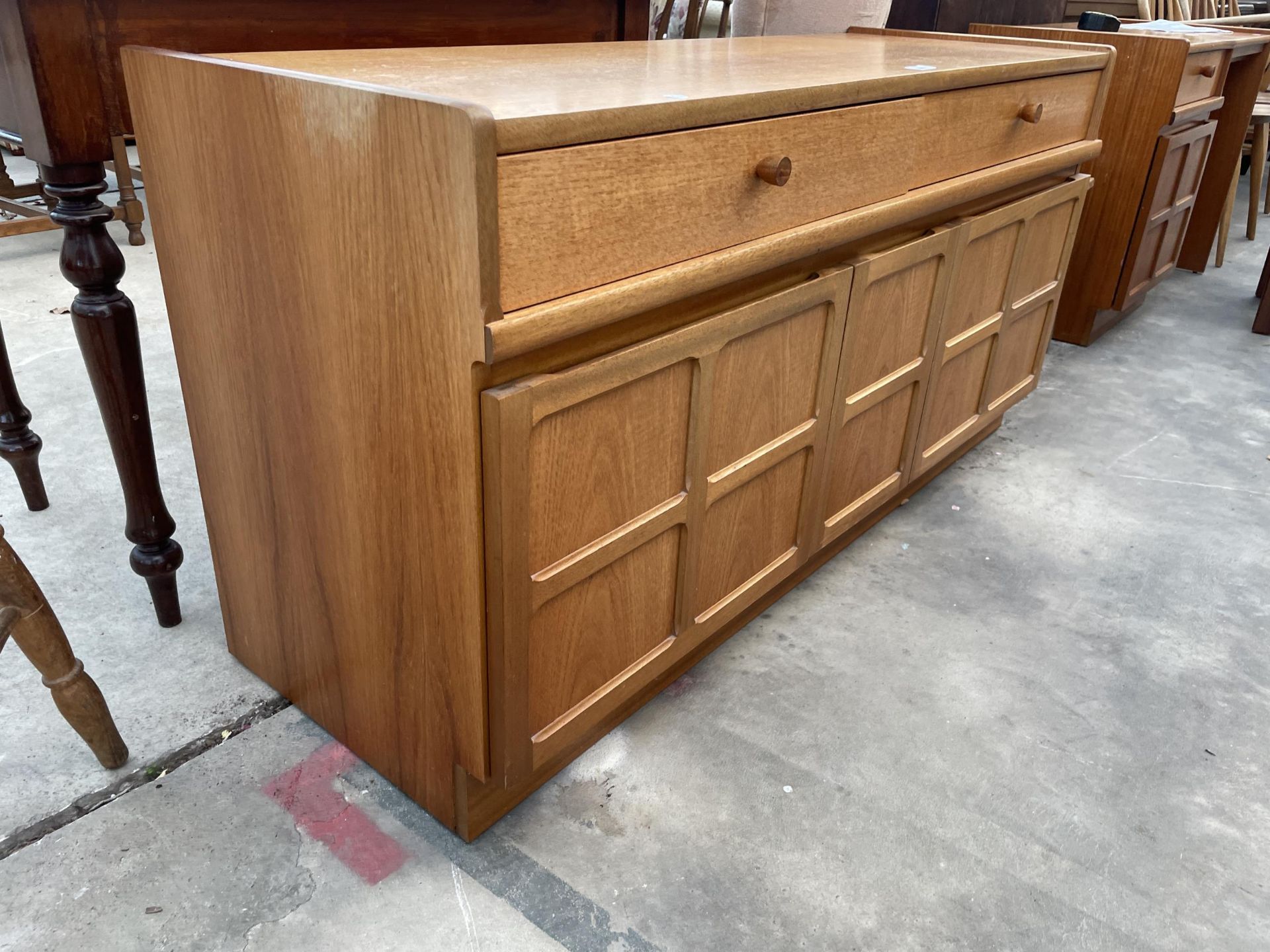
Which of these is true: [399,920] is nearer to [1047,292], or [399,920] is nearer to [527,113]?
[527,113]

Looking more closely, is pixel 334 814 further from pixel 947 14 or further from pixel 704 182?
pixel 947 14

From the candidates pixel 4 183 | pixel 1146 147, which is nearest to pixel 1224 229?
pixel 1146 147

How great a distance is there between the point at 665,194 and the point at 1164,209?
2220mm

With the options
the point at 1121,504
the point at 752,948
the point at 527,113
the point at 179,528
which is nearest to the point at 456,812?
the point at 752,948

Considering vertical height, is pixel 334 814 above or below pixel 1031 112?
below

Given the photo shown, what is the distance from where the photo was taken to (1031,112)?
146cm

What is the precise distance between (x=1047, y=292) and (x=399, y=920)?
63.5 inches

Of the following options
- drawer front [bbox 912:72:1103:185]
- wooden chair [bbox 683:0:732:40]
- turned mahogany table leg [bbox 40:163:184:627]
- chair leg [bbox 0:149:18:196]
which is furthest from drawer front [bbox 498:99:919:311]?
chair leg [bbox 0:149:18:196]

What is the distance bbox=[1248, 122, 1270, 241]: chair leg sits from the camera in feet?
10.7

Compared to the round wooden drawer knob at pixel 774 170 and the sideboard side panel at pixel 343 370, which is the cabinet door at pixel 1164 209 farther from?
the sideboard side panel at pixel 343 370

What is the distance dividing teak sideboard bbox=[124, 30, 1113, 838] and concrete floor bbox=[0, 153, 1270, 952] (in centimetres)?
8

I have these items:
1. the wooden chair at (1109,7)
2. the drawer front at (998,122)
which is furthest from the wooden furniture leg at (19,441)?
the wooden chair at (1109,7)

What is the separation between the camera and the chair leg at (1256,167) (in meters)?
3.25

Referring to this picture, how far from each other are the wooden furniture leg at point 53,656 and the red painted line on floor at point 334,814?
189 mm
